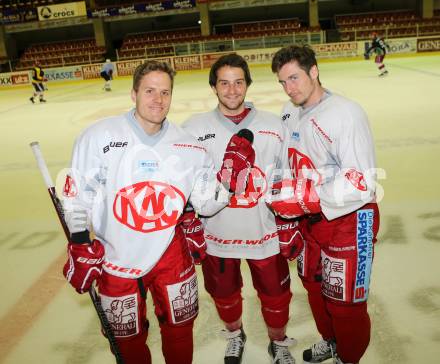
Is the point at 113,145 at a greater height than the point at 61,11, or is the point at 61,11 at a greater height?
the point at 61,11

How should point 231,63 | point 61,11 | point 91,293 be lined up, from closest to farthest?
point 91,293 < point 231,63 < point 61,11

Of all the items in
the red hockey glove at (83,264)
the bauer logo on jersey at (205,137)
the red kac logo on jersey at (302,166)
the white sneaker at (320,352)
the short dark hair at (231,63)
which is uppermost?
the short dark hair at (231,63)

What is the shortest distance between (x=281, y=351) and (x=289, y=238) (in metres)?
0.70

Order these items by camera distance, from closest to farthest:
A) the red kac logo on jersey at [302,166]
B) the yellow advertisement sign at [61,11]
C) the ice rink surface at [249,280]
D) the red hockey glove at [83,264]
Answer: the red hockey glove at [83,264] → the red kac logo on jersey at [302,166] → the ice rink surface at [249,280] → the yellow advertisement sign at [61,11]

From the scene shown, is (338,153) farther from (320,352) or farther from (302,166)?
(320,352)

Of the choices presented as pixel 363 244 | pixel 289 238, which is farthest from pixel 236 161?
pixel 363 244

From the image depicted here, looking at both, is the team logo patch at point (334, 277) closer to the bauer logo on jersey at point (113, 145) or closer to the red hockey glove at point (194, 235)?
the red hockey glove at point (194, 235)

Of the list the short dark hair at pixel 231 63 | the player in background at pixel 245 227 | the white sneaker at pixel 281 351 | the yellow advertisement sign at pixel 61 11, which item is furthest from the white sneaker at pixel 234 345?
the yellow advertisement sign at pixel 61 11

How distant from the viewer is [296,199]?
2262mm

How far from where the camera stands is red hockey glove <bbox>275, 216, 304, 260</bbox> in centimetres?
257

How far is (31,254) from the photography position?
13.6ft

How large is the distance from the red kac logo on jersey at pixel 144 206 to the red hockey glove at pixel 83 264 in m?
0.20

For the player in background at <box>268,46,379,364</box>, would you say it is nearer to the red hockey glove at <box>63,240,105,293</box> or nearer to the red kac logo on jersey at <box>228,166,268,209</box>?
the red kac logo on jersey at <box>228,166,268,209</box>

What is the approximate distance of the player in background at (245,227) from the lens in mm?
2465
